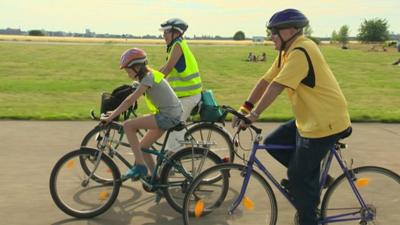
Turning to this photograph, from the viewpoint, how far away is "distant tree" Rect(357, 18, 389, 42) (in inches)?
4616

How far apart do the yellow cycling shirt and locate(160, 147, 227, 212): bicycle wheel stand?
123 cm

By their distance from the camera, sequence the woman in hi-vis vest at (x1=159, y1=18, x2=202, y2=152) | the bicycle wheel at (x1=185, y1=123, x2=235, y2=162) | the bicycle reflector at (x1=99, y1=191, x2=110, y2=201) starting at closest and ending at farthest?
the bicycle reflector at (x1=99, y1=191, x2=110, y2=201), the woman in hi-vis vest at (x1=159, y1=18, x2=202, y2=152), the bicycle wheel at (x1=185, y1=123, x2=235, y2=162)

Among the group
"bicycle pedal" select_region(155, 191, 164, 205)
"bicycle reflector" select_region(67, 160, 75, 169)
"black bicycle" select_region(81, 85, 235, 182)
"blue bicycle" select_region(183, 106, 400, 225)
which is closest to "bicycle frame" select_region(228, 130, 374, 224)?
"blue bicycle" select_region(183, 106, 400, 225)

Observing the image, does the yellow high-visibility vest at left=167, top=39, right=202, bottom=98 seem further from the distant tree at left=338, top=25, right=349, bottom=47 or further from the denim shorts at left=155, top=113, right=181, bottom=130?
the distant tree at left=338, top=25, right=349, bottom=47

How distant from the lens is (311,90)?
365 cm

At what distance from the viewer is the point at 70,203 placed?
491cm

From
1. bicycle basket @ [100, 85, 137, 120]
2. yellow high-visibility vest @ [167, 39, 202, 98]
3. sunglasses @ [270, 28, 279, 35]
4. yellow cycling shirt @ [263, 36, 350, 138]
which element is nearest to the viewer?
yellow cycling shirt @ [263, 36, 350, 138]

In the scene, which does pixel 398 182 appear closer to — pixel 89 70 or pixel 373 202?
pixel 373 202

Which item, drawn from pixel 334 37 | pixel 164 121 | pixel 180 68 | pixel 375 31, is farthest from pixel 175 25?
pixel 334 37

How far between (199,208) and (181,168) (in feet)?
1.83

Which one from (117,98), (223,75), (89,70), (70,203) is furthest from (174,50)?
(89,70)

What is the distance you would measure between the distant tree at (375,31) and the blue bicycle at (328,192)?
12124 centimetres

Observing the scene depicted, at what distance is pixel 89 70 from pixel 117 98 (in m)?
21.5

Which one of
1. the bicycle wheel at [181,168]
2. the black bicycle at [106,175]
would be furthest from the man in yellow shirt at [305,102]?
the black bicycle at [106,175]
